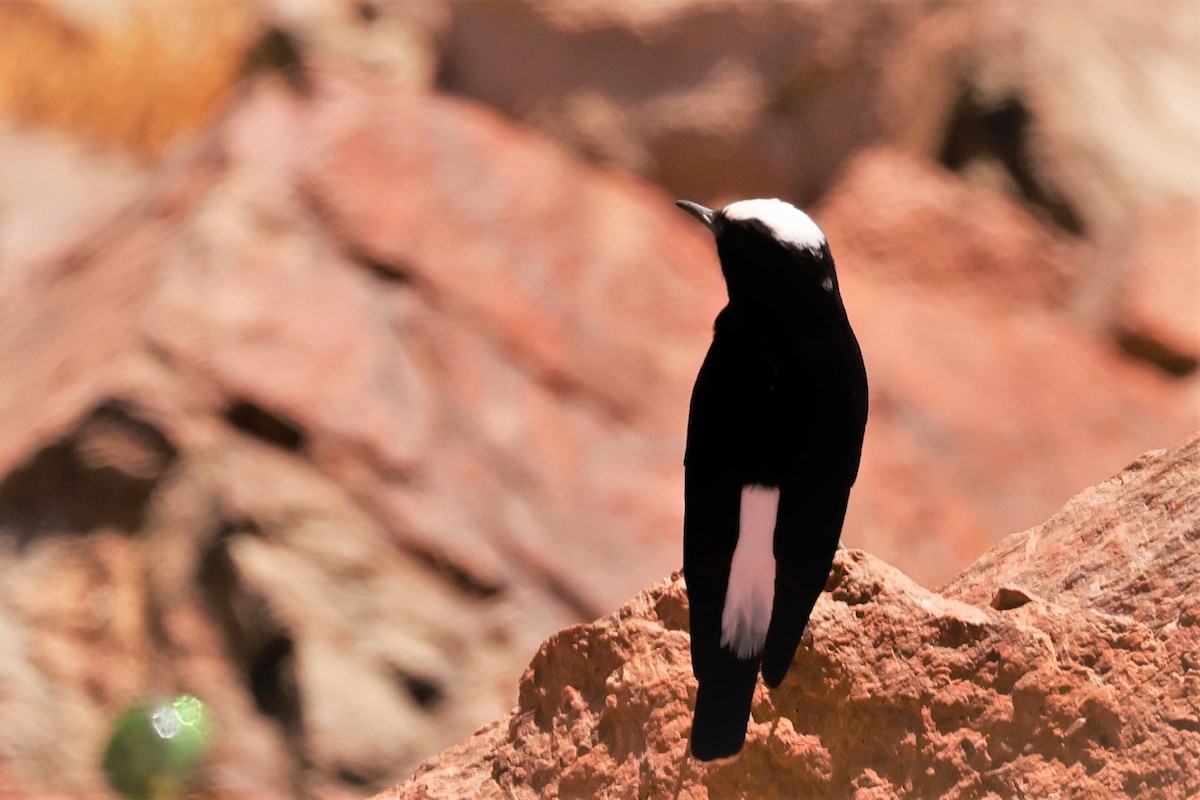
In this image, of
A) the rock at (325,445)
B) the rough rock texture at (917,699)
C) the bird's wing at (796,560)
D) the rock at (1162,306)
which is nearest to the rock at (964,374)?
the rock at (1162,306)

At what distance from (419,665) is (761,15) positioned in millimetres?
4007

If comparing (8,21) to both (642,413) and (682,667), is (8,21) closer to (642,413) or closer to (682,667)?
(642,413)

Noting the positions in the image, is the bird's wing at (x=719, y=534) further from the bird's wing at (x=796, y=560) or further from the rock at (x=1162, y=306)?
the rock at (x=1162, y=306)

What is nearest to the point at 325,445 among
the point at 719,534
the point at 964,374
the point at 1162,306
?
the point at 964,374

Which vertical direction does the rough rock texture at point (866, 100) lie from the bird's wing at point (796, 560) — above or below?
above

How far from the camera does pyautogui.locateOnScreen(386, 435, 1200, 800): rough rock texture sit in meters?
2.84

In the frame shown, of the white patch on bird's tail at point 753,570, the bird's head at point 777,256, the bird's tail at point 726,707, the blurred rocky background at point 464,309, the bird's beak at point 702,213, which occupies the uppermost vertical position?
the blurred rocky background at point 464,309

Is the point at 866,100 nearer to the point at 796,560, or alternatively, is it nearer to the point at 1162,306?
the point at 1162,306

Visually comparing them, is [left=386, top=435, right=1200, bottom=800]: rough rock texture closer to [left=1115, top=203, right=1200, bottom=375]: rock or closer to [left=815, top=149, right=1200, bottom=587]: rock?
[left=815, top=149, right=1200, bottom=587]: rock

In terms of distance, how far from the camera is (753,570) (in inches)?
110

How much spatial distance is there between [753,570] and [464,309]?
4.59 m

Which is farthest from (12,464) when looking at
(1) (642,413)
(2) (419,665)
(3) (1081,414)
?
(3) (1081,414)

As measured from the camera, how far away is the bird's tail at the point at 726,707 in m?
2.77

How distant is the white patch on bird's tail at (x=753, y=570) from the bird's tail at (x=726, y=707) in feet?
0.13
